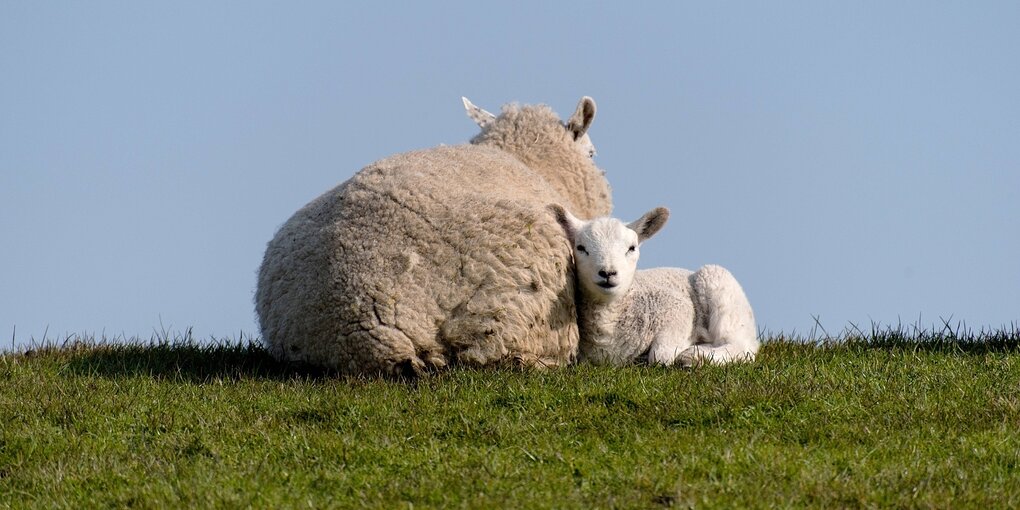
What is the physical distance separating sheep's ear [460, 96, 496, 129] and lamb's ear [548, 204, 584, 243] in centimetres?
311

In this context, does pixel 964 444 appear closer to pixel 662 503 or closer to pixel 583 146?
pixel 662 503

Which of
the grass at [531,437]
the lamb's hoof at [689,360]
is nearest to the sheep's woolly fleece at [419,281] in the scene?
the grass at [531,437]

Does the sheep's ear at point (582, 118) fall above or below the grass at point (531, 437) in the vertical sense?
above

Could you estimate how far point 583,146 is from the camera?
507 inches

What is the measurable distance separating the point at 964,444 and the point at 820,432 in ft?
2.53

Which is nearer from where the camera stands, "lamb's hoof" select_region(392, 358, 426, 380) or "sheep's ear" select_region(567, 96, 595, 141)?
"lamb's hoof" select_region(392, 358, 426, 380)

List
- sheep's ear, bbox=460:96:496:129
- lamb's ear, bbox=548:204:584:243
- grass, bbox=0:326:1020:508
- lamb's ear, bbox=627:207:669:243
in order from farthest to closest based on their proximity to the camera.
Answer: sheep's ear, bbox=460:96:496:129
lamb's ear, bbox=627:207:669:243
lamb's ear, bbox=548:204:584:243
grass, bbox=0:326:1020:508

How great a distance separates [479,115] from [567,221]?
3.44m

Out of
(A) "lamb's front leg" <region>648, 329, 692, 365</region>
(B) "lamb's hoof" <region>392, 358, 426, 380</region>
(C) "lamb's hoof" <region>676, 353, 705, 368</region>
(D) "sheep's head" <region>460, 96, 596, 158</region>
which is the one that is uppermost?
(D) "sheep's head" <region>460, 96, 596, 158</region>

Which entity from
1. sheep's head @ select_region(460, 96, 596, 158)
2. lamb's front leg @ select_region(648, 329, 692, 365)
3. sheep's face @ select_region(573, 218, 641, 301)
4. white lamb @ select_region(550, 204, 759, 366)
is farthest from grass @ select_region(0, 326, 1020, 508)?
sheep's head @ select_region(460, 96, 596, 158)

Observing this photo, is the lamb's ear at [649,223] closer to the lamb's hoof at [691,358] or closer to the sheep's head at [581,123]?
the lamb's hoof at [691,358]

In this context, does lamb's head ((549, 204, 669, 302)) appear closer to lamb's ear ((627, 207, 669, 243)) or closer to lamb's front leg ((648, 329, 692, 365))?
lamb's ear ((627, 207, 669, 243))

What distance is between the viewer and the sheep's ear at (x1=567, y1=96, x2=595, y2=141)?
12734 mm

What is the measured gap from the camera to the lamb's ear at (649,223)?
10.1 metres
